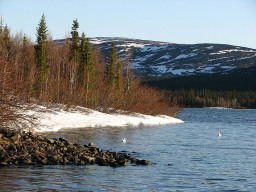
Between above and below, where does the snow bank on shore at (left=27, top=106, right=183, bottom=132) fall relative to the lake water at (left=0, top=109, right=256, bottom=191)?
above

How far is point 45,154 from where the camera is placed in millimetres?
17781

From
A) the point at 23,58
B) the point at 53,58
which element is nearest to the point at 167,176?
the point at 23,58

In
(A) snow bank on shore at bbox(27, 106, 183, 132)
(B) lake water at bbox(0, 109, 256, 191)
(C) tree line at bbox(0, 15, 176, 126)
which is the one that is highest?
(C) tree line at bbox(0, 15, 176, 126)

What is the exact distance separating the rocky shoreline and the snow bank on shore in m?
11.0

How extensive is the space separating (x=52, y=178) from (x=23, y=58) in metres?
50.9

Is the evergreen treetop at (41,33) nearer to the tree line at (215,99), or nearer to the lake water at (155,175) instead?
the lake water at (155,175)

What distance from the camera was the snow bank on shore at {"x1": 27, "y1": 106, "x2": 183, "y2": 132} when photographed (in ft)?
115

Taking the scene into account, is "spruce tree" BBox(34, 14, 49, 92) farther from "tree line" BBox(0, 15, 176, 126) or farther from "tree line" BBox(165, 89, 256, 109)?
"tree line" BBox(165, 89, 256, 109)

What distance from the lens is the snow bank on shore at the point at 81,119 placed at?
115 feet

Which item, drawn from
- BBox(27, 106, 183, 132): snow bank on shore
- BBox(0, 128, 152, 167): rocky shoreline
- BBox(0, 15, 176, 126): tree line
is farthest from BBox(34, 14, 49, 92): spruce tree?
BBox(0, 128, 152, 167): rocky shoreline

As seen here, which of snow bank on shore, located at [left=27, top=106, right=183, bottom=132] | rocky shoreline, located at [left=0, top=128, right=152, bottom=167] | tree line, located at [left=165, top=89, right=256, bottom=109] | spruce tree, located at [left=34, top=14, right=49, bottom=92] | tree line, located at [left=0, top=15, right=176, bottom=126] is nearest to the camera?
rocky shoreline, located at [left=0, top=128, right=152, bottom=167]

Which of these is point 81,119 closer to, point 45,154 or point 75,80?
point 75,80

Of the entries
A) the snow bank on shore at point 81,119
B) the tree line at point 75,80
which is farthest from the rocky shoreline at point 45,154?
the tree line at point 75,80

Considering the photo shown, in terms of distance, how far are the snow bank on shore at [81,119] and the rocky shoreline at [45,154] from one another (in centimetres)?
1101
